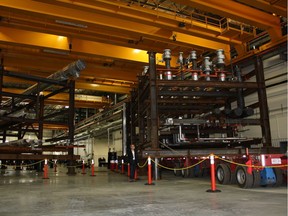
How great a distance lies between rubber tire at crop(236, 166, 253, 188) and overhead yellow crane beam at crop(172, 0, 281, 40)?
227 inches

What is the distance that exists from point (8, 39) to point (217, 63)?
9.17 meters

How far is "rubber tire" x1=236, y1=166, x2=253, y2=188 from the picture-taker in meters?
8.84

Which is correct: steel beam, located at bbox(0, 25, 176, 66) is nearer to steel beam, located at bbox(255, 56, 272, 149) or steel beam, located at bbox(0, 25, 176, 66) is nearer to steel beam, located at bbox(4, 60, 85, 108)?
steel beam, located at bbox(4, 60, 85, 108)

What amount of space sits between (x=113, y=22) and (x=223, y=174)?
7.40m

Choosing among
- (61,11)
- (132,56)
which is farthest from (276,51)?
(61,11)

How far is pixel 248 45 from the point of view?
48.5 ft

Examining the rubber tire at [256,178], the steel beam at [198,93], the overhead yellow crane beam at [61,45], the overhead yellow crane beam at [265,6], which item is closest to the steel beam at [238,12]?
the overhead yellow crane beam at [265,6]

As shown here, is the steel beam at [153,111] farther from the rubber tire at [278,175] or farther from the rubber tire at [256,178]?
the rubber tire at [278,175]

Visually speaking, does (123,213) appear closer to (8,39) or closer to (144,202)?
(144,202)

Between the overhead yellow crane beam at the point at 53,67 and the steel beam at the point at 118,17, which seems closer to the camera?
the steel beam at the point at 118,17

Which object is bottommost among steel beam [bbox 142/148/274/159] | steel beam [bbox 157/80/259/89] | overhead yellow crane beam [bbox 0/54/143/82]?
steel beam [bbox 142/148/274/159]

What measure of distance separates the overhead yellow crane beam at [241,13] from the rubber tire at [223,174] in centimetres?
572

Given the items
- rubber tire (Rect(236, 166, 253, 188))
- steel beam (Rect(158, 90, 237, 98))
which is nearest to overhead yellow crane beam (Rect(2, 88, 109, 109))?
steel beam (Rect(158, 90, 237, 98))

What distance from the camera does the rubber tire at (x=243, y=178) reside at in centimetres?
884
